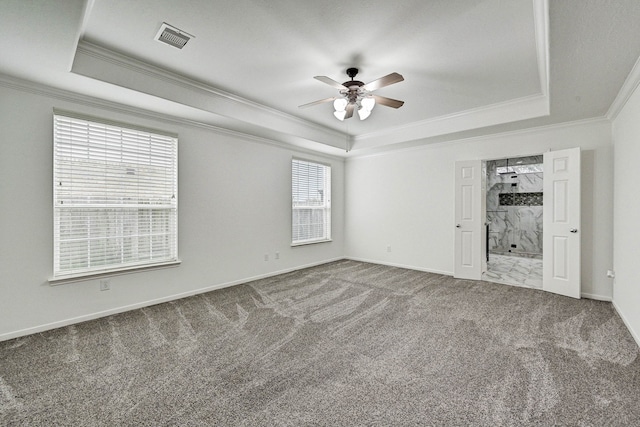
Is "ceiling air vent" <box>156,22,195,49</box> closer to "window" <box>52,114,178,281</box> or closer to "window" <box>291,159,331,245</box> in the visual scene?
"window" <box>52,114,178,281</box>

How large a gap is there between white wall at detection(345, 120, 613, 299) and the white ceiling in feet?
1.46

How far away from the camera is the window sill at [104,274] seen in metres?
2.88

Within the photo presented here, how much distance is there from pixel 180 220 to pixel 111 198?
0.81 meters

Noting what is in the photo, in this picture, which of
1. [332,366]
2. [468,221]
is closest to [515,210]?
[468,221]

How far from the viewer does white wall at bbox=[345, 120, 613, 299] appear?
3.74 meters

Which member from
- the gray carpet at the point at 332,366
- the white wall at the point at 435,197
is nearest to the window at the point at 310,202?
the white wall at the point at 435,197

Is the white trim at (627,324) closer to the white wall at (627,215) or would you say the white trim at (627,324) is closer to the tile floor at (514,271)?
the white wall at (627,215)

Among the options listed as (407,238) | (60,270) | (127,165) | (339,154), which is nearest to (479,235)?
(407,238)

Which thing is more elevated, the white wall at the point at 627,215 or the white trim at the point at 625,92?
the white trim at the point at 625,92

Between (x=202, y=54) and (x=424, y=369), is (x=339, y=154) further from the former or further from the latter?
(x=424, y=369)

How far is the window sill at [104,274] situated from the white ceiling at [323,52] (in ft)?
6.30

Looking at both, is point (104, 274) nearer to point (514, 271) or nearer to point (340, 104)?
point (340, 104)

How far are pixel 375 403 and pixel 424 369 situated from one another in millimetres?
580

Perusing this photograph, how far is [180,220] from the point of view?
381 centimetres
